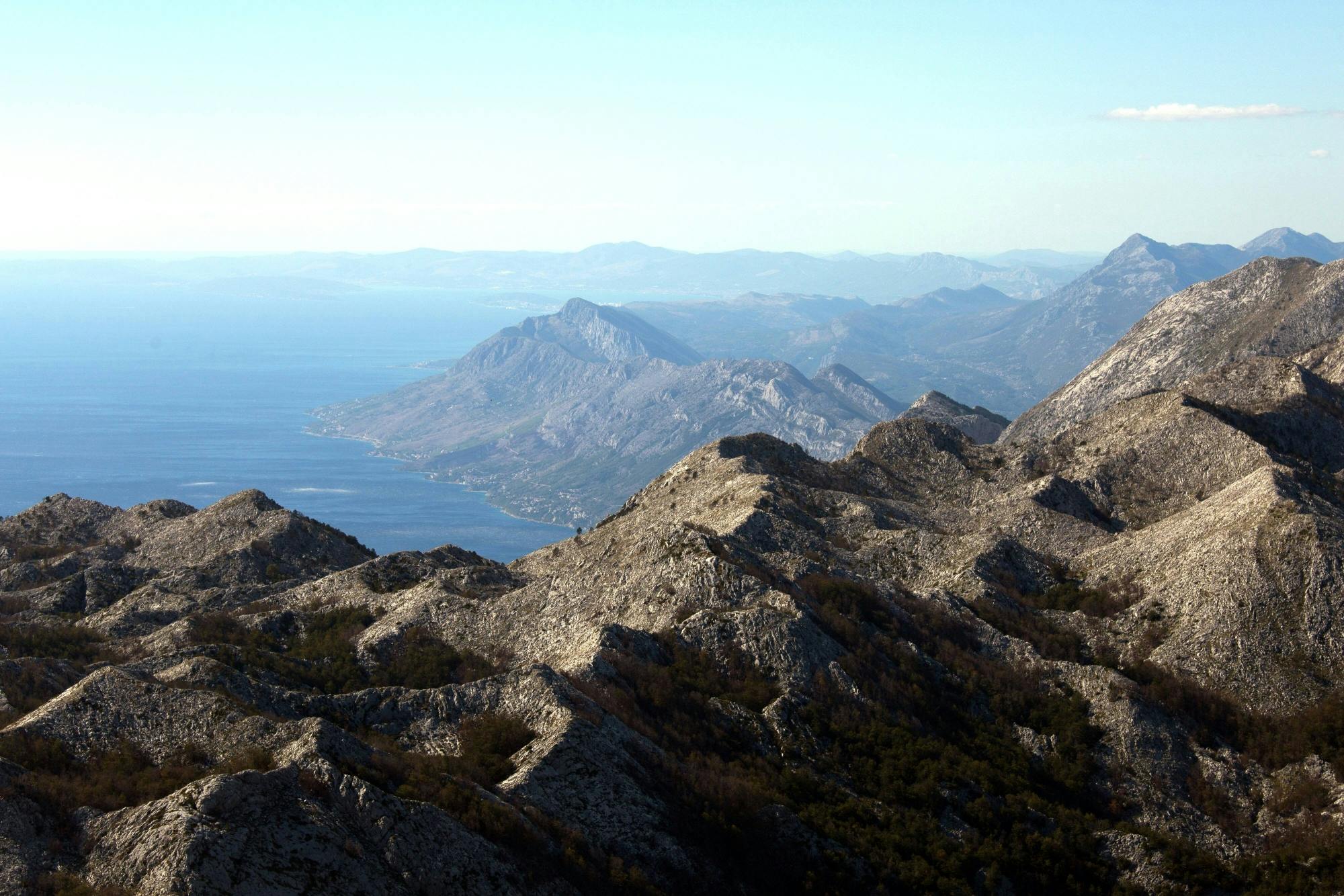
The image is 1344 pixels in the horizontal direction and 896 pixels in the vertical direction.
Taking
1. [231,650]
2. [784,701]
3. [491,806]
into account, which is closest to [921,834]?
[784,701]

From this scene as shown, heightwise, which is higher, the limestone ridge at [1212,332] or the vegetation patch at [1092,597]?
the limestone ridge at [1212,332]

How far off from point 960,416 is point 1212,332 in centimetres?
3940

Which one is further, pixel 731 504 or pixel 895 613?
pixel 731 504

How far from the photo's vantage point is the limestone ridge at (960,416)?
167 metres

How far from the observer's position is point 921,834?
140 ft

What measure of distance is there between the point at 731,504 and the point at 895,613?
1747 cm

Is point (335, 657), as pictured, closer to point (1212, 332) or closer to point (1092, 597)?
point (1092, 597)

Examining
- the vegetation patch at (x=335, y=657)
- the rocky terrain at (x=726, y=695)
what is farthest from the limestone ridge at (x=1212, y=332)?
the vegetation patch at (x=335, y=657)

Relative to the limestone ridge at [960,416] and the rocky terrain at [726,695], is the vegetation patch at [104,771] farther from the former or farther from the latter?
the limestone ridge at [960,416]

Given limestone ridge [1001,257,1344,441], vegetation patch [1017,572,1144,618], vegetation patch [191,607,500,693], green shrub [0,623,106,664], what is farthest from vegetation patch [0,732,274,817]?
limestone ridge [1001,257,1344,441]

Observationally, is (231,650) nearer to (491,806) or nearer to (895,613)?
(491,806)

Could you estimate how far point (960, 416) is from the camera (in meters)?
174

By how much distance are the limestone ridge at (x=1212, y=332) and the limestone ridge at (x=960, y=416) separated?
3.99 metres

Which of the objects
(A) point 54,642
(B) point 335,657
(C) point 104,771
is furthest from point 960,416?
(C) point 104,771
